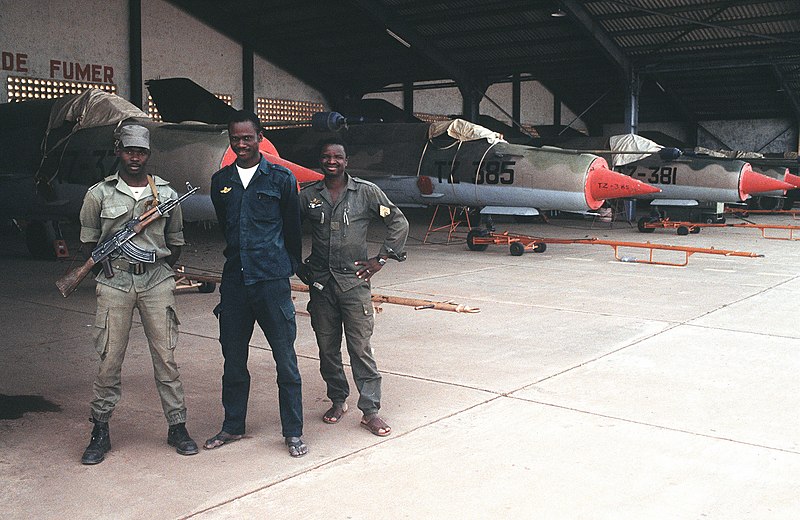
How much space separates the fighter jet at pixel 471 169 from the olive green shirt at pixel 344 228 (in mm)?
8385

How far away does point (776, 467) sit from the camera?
3707mm

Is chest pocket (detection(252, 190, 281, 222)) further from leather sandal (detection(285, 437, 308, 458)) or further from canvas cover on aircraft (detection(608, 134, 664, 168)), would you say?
canvas cover on aircraft (detection(608, 134, 664, 168))

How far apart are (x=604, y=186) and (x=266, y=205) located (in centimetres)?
1030

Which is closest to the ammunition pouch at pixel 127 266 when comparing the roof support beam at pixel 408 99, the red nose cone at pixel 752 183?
the red nose cone at pixel 752 183

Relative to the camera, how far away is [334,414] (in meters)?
4.49

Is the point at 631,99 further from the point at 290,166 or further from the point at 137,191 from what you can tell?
the point at 137,191

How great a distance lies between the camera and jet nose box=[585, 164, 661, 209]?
13.2 m

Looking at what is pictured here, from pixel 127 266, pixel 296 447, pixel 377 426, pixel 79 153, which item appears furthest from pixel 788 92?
pixel 127 266

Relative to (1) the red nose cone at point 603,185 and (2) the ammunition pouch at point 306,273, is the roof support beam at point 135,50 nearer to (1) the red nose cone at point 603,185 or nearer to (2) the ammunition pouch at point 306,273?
(1) the red nose cone at point 603,185

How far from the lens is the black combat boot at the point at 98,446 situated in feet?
12.5

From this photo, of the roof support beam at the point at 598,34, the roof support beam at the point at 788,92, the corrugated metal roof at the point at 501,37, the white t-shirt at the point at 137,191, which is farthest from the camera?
the roof support beam at the point at 788,92

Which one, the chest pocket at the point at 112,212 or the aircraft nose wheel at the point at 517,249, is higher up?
the chest pocket at the point at 112,212

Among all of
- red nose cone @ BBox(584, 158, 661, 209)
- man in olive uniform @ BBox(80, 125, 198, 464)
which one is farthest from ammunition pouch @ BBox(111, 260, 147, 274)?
red nose cone @ BBox(584, 158, 661, 209)

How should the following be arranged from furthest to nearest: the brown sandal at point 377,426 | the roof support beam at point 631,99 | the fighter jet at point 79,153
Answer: the roof support beam at point 631,99 < the fighter jet at point 79,153 < the brown sandal at point 377,426
